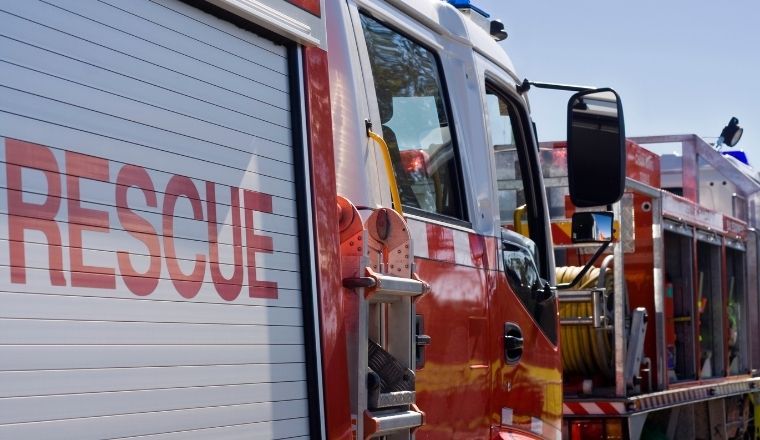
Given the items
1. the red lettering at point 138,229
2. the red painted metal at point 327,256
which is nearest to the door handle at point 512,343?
the red painted metal at point 327,256

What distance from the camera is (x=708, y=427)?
38.8 feet

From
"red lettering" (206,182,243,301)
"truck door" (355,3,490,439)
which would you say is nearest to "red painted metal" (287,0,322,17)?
"truck door" (355,3,490,439)

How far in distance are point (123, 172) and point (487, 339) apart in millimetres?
2266

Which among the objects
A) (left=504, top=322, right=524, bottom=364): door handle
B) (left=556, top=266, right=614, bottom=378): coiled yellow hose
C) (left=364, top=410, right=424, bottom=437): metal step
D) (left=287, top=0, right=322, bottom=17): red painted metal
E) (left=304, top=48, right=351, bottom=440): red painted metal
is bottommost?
(left=556, top=266, right=614, bottom=378): coiled yellow hose

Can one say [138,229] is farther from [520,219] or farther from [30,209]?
[520,219]

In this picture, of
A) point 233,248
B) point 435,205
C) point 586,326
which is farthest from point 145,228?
point 586,326

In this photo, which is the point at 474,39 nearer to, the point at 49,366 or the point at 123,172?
the point at 123,172

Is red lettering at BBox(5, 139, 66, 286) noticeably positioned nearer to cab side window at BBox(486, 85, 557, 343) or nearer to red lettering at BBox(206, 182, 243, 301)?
red lettering at BBox(206, 182, 243, 301)

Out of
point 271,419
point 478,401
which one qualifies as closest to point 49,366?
point 271,419

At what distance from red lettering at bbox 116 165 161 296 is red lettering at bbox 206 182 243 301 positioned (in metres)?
0.20

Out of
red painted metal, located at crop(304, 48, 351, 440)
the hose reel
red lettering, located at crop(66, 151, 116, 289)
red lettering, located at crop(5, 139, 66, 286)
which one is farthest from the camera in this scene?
the hose reel

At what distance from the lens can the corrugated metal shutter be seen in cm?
237

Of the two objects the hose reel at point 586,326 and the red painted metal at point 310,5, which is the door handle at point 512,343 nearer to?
the red painted metal at point 310,5

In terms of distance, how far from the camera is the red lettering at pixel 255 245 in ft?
9.96
